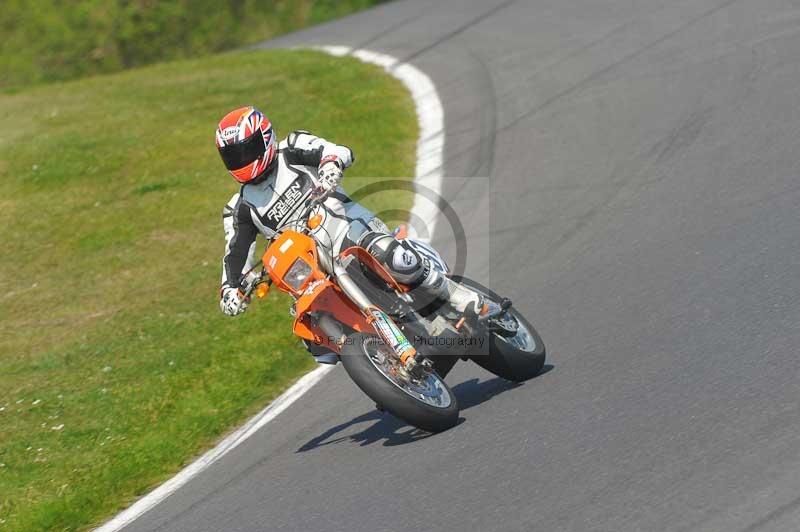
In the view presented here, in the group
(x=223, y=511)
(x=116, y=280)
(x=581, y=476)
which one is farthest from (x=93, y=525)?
(x=116, y=280)

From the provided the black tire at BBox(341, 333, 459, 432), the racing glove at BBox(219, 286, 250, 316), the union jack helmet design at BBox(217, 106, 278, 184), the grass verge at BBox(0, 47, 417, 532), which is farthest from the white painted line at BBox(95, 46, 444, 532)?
the union jack helmet design at BBox(217, 106, 278, 184)

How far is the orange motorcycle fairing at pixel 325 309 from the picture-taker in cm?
641

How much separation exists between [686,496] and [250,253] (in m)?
3.43

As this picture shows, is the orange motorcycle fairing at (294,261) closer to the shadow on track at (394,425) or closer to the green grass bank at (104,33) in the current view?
the shadow on track at (394,425)

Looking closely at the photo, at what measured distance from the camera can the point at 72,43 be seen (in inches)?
1004

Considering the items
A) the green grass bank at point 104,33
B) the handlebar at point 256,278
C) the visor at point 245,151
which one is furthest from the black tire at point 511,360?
the green grass bank at point 104,33

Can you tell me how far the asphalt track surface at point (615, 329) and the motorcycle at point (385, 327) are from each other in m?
0.22

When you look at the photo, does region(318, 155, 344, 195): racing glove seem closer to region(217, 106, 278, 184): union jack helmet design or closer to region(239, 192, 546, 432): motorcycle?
region(239, 192, 546, 432): motorcycle

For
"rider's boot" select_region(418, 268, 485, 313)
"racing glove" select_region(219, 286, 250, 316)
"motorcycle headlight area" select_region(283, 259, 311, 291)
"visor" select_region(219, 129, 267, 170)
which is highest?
"visor" select_region(219, 129, 267, 170)

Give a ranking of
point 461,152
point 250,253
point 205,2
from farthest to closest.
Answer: point 205,2
point 461,152
point 250,253

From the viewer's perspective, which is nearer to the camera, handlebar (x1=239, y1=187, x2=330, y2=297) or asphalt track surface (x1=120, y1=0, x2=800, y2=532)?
asphalt track surface (x1=120, y1=0, x2=800, y2=532)

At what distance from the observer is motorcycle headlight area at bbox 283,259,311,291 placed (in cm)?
643

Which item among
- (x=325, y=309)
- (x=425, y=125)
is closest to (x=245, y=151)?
(x=325, y=309)

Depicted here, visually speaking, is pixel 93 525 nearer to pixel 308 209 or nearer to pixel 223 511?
pixel 223 511
